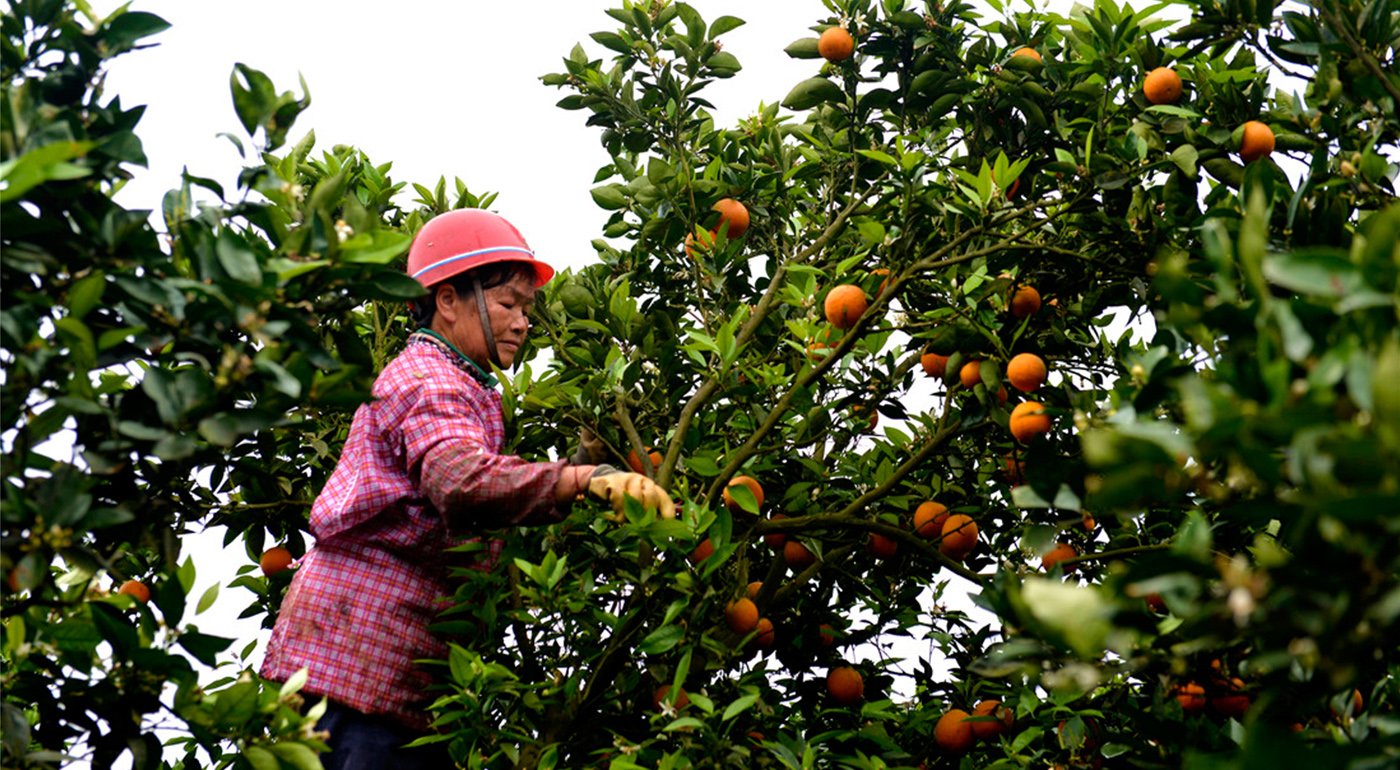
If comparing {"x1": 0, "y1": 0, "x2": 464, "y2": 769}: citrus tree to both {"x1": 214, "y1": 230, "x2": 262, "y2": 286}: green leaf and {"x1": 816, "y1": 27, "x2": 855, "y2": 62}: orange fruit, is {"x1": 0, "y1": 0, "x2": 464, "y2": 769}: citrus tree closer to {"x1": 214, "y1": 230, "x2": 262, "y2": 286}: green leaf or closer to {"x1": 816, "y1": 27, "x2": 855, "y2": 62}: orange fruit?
{"x1": 214, "y1": 230, "x2": 262, "y2": 286}: green leaf

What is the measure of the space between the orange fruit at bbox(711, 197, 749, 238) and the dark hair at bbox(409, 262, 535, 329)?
529mm

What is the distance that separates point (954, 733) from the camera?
3.27 metres

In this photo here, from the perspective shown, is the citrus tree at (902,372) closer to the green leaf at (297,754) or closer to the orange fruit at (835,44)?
the orange fruit at (835,44)

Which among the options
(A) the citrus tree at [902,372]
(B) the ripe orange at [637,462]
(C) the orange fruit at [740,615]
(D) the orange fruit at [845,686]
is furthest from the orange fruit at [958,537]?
(B) the ripe orange at [637,462]

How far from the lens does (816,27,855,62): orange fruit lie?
3.56m

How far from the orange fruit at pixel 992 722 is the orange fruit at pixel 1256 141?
1.30 metres

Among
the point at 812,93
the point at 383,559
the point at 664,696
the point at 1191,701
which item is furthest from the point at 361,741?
the point at 812,93

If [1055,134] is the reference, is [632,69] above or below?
above

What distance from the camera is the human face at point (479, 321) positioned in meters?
3.03

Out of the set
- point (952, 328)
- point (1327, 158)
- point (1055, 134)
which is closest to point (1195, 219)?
point (1327, 158)

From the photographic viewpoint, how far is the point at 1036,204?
121 inches

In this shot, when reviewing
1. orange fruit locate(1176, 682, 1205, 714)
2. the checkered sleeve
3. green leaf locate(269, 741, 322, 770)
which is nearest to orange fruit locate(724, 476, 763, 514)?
the checkered sleeve

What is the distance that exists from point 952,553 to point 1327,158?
1194mm

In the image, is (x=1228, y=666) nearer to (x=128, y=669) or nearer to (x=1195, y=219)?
(x=1195, y=219)
